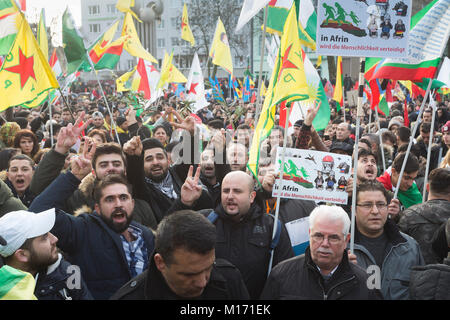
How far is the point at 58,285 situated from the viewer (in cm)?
280

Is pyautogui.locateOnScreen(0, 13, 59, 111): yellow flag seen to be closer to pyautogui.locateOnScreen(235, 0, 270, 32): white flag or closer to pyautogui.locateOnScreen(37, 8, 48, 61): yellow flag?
pyautogui.locateOnScreen(235, 0, 270, 32): white flag

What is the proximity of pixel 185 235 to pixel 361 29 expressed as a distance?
2.60 metres

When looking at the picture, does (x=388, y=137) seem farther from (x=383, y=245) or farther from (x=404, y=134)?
(x=383, y=245)

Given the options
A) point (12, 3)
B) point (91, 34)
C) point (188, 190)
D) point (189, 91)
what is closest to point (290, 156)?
point (188, 190)

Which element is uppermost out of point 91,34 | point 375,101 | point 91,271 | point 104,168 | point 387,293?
point 91,34

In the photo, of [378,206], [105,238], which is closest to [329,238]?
[378,206]

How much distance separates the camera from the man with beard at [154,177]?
455 centimetres

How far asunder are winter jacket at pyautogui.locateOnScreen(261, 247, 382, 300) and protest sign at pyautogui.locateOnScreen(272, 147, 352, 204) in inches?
43.5

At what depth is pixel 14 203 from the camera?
4027mm

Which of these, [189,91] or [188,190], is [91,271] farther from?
[189,91]

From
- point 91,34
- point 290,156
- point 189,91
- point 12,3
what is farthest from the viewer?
point 91,34

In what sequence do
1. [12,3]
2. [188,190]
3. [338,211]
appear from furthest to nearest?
[12,3], [188,190], [338,211]

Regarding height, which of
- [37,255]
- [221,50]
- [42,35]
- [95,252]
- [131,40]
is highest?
[131,40]

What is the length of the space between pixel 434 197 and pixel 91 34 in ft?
267
